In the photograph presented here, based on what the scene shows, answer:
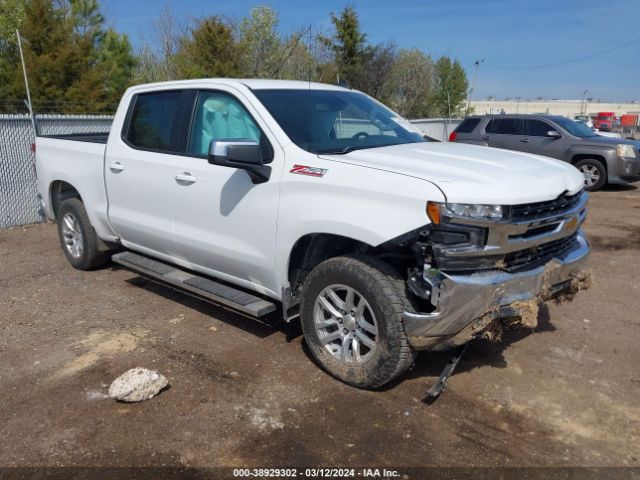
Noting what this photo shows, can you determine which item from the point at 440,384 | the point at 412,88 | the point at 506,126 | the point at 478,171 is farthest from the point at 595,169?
the point at 412,88

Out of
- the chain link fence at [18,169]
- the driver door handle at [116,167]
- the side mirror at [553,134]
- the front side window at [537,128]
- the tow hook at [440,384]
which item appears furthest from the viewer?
the front side window at [537,128]

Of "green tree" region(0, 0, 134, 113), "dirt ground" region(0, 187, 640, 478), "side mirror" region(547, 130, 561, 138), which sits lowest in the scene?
"dirt ground" region(0, 187, 640, 478)

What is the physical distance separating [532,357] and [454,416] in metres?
1.12

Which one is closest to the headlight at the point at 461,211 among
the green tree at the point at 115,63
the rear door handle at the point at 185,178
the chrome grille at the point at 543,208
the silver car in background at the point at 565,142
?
the chrome grille at the point at 543,208

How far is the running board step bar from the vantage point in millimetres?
4281

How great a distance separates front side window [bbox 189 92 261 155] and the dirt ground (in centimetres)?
158

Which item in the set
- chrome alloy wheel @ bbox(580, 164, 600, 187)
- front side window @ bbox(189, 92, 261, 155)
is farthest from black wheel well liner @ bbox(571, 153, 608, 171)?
front side window @ bbox(189, 92, 261, 155)

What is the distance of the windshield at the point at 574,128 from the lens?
13000 millimetres

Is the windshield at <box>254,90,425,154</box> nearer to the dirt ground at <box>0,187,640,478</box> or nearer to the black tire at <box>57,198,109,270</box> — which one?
the dirt ground at <box>0,187,640,478</box>

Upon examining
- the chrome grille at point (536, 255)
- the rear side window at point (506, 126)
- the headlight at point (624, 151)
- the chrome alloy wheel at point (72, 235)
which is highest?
the rear side window at point (506, 126)

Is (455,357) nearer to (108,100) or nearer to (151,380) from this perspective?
(151,380)

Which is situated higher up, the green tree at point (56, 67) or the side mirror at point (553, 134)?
the green tree at point (56, 67)

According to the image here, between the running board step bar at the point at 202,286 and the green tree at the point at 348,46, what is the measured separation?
20165 millimetres

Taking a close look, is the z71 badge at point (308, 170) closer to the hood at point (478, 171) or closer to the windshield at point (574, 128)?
the hood at point (478, 171)
